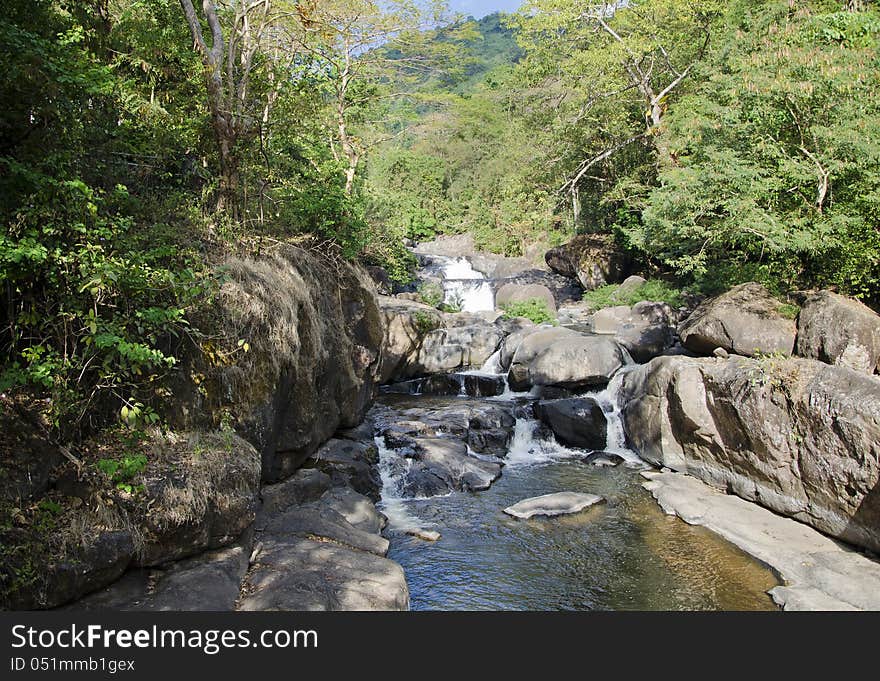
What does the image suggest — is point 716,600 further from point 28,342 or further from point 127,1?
point 127,1

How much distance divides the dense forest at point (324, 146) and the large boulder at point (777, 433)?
3808 mm

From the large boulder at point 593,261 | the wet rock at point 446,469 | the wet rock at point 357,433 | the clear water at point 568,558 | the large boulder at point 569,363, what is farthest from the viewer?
the large boulder at point 593,261

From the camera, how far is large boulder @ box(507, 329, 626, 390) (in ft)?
46.8

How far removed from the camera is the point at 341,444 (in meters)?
10.1

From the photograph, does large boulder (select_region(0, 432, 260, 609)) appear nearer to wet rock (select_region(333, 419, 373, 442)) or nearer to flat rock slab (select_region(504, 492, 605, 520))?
wet rock (select_region(333, 419, 373, 442))

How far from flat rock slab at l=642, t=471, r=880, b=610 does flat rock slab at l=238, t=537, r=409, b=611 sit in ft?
14.7

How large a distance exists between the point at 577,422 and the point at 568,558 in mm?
4928

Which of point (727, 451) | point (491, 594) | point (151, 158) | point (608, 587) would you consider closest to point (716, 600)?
point (608, 587)

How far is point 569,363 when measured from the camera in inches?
571

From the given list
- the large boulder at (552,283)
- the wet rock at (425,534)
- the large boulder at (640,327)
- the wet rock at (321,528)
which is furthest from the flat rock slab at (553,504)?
the large boulder at (552,283)

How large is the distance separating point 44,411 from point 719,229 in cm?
1378

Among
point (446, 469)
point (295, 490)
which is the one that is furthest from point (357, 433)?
point (295, 490)

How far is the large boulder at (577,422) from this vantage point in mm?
12680

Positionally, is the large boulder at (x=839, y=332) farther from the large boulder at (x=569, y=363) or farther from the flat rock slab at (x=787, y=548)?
the large boulder at (x=569, y=363)
